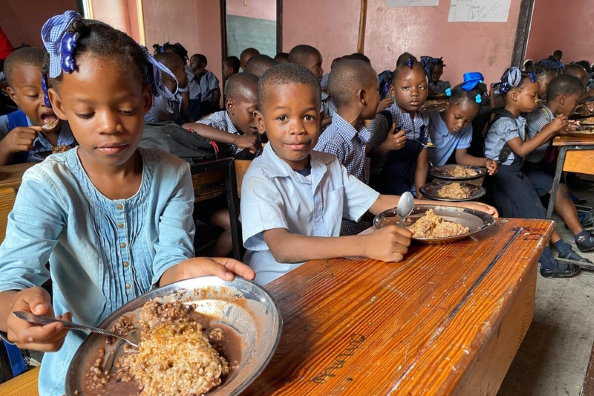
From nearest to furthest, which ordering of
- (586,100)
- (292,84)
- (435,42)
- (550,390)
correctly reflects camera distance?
(292,84) < (550,390) < (586,100) < (435,42)

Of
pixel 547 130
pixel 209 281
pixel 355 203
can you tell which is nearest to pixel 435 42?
pixel 547 130

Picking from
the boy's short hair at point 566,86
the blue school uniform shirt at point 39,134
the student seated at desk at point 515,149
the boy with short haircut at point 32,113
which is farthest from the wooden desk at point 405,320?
the boy's short hair at point 566,86

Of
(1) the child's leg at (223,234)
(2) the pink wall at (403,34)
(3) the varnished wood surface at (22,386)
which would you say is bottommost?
(1) the child's leg at (223,234)

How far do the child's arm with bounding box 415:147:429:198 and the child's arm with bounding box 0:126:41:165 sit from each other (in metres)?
2.58

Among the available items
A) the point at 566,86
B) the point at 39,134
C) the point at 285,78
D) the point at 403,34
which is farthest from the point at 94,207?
the point at 403,34

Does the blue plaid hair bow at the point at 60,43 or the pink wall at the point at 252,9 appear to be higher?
the pink wall at the point at 252,9

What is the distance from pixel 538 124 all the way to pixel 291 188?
3.01m

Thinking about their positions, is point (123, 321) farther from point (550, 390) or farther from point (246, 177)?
point (550, 390)

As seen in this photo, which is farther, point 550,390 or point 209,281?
point 550,390

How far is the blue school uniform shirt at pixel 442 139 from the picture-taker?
11.5 feet

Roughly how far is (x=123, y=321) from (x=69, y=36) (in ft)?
2.00

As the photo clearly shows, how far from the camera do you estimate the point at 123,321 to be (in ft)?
2.68

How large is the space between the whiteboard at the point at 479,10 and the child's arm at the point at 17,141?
6.07 meters

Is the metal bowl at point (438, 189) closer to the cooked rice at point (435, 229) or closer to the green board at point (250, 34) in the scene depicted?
the cooked rice at point (435, 229)
